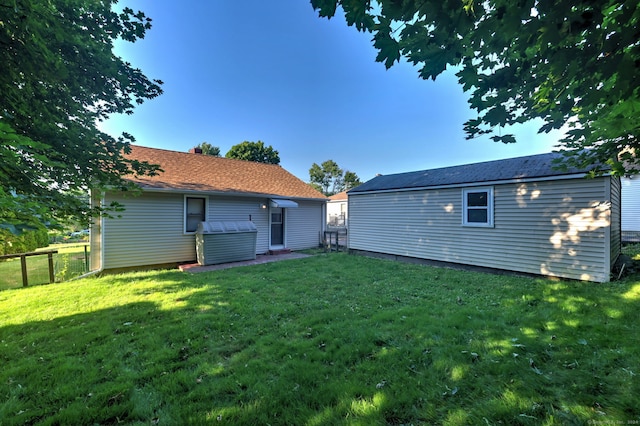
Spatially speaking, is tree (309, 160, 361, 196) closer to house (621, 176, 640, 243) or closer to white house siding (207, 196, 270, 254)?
house (621, 176, 640, 243)

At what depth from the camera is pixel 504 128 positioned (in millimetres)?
2947

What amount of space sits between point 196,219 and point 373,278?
6.84m

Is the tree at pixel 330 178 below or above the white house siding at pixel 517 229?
above

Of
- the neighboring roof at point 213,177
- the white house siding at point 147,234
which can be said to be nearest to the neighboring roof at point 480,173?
the neighboring roof at point 213,177

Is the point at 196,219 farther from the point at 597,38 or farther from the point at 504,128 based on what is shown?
the point at 597,38

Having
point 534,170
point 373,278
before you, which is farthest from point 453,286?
point 534,170

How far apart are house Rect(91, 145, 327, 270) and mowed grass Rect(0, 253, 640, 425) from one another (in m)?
2.82

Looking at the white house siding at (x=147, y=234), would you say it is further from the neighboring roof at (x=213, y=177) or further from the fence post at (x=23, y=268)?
the fence post at (x=23, y=268)

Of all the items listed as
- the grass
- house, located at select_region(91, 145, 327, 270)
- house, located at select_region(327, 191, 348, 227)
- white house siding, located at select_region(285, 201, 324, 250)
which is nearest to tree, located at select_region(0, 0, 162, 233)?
house, located at select_region(91, 145, 327, 270)

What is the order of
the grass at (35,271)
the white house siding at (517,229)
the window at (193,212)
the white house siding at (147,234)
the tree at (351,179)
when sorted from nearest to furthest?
the white house siding at (517,229)
the grass at (35,271)
the white house siding at (147,234)
the window at (193,212)
the tree at (351,179)

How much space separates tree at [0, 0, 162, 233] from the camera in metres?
2.55

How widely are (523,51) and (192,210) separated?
392 inches

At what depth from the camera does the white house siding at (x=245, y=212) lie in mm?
9969

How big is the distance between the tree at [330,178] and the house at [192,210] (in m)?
32.8
